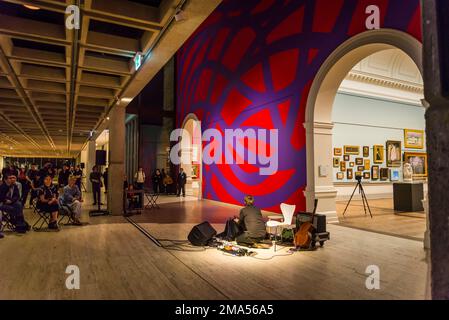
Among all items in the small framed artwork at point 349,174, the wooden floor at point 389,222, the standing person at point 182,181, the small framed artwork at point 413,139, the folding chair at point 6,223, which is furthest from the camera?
the standing person at point 182,181

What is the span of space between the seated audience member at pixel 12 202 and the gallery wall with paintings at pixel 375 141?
9.32m

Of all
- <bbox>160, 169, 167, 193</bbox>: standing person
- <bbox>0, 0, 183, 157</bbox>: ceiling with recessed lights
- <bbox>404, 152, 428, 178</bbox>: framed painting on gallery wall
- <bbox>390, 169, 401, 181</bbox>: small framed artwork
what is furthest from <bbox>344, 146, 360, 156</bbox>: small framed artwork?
<bbox>160, 169, 167, 193</bbox>: standing person

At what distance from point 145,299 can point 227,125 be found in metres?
8.33

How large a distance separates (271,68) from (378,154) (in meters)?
6.11

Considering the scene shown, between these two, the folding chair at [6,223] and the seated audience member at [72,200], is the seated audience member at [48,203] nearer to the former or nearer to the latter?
the seated audience member at [72,200]

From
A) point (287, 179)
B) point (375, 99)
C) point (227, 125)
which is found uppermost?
point (375, 99)

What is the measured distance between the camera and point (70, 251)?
4.61 meters

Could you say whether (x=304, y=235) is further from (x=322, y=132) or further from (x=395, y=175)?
(x=395, y=175)

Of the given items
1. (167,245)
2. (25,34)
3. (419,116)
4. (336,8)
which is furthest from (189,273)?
(419,116)

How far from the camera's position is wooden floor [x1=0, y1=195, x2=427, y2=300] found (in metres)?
3.01

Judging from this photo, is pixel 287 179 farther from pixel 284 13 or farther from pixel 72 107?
pixel 72 107

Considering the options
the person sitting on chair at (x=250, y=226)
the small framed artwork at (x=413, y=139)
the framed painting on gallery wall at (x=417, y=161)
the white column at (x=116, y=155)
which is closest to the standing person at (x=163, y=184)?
the white column at (x=116, y=155)

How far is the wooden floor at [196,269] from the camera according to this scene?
9.88 feet

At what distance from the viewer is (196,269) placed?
3760 mm
